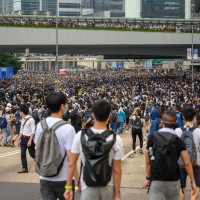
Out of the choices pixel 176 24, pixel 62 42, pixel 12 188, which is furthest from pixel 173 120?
pixel 176 24

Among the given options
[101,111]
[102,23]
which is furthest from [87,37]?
[101,111]

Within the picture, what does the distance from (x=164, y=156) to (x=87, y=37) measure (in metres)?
47.7

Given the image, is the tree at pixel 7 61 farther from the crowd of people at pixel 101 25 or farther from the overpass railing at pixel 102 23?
the crowd of people at pixel 101 25

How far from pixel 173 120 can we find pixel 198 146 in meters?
1.30

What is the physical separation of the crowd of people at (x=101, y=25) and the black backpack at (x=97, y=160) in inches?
1809

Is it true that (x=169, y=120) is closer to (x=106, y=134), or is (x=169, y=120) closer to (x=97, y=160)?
(x=106, y=134)

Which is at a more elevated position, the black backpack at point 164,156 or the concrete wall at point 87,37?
the concrete wall at point 87,37

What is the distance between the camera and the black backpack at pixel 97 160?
5.04m

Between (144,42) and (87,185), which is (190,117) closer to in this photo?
(87,185)

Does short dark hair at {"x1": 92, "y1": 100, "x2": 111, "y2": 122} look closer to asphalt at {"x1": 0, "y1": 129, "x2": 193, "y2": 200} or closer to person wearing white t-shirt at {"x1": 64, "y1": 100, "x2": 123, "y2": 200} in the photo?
person wearing white t-shirt at {"x1": 64, "y1": 100, "x2": 123, "y2": 200}

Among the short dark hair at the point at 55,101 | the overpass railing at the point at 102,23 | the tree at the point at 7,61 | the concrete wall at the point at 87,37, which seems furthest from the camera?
the tree at the point at 7,61

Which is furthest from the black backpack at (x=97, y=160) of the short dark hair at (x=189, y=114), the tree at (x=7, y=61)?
the tree at (x=7, y=61)

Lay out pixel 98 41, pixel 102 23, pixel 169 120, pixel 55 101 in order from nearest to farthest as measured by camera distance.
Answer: pixel 55 101 → pixel 169 120 → pixel 98 41 → pixel 102 23

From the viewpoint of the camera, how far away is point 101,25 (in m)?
54.8
